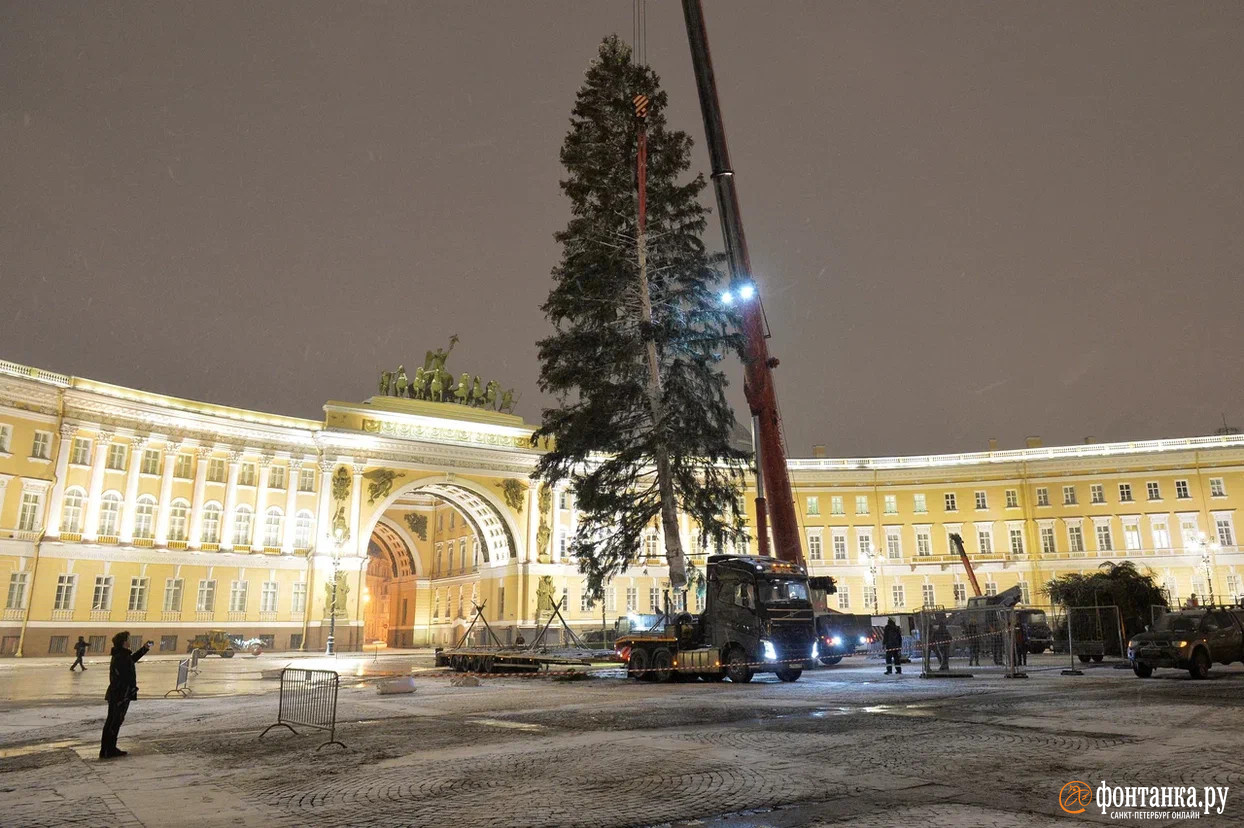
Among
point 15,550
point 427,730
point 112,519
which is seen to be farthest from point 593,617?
point 427,730

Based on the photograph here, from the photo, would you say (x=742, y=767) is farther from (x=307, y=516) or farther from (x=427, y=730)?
(x=307, y=516)

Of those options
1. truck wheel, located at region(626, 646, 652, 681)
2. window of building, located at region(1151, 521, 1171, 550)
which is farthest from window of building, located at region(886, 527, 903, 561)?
truck wheel, located at region(626, 646, 652, 681)

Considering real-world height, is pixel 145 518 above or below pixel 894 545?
below

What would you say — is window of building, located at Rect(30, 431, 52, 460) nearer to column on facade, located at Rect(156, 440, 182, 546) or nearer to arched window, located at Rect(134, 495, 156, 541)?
arched window, located at Rect(134, 495, 156, 541)

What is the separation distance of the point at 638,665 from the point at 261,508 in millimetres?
34424

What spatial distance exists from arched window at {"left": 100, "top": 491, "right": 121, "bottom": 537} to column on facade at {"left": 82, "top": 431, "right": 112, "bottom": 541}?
334mm

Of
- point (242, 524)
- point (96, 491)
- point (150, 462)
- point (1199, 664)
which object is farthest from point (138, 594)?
point (1199, 664)

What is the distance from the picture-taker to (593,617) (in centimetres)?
5909

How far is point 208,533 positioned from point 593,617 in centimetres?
2584

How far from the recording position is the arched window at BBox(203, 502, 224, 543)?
1879 inches

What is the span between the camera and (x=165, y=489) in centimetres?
4641

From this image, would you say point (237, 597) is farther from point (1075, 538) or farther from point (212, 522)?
point (1075, 538)

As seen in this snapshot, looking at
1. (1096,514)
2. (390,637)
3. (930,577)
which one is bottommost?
(390,637)

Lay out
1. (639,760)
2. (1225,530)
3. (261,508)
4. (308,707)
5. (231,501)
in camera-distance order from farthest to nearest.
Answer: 1. (1225,530)
2. (261,508)
3. (231,501)
4. (308,707)
5. (639,760)
